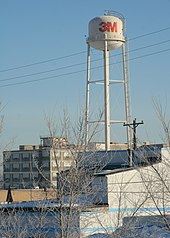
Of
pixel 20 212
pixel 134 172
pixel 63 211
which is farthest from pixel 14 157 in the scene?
pixel 63 211

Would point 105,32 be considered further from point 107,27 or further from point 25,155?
point 25,155

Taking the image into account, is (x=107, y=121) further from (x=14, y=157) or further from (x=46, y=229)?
(x=14, y=157)

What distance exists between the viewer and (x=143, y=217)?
30156 mm

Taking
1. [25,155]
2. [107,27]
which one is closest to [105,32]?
[107,27]

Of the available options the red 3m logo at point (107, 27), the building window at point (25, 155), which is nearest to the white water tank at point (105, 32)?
the red 3m logo at point (107, 27)

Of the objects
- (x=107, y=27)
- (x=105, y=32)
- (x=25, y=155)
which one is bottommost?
(x=25, y=155)

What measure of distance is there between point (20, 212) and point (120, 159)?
1688cm

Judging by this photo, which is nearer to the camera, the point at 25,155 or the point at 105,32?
the point at 105,32

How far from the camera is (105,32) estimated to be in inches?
1916

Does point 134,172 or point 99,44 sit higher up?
point 99,44

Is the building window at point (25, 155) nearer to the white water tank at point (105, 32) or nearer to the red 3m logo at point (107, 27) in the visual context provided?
the white water tank at point (105, 32)

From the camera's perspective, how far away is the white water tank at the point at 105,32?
48.6 meters

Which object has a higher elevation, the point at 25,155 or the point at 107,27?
the point at 107,27

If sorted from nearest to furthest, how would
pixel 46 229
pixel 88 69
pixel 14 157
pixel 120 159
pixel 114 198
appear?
pixel 46 229 → pixel 114 198 → pixel 120 159 → pixel 88 69 → pixel 14 157
